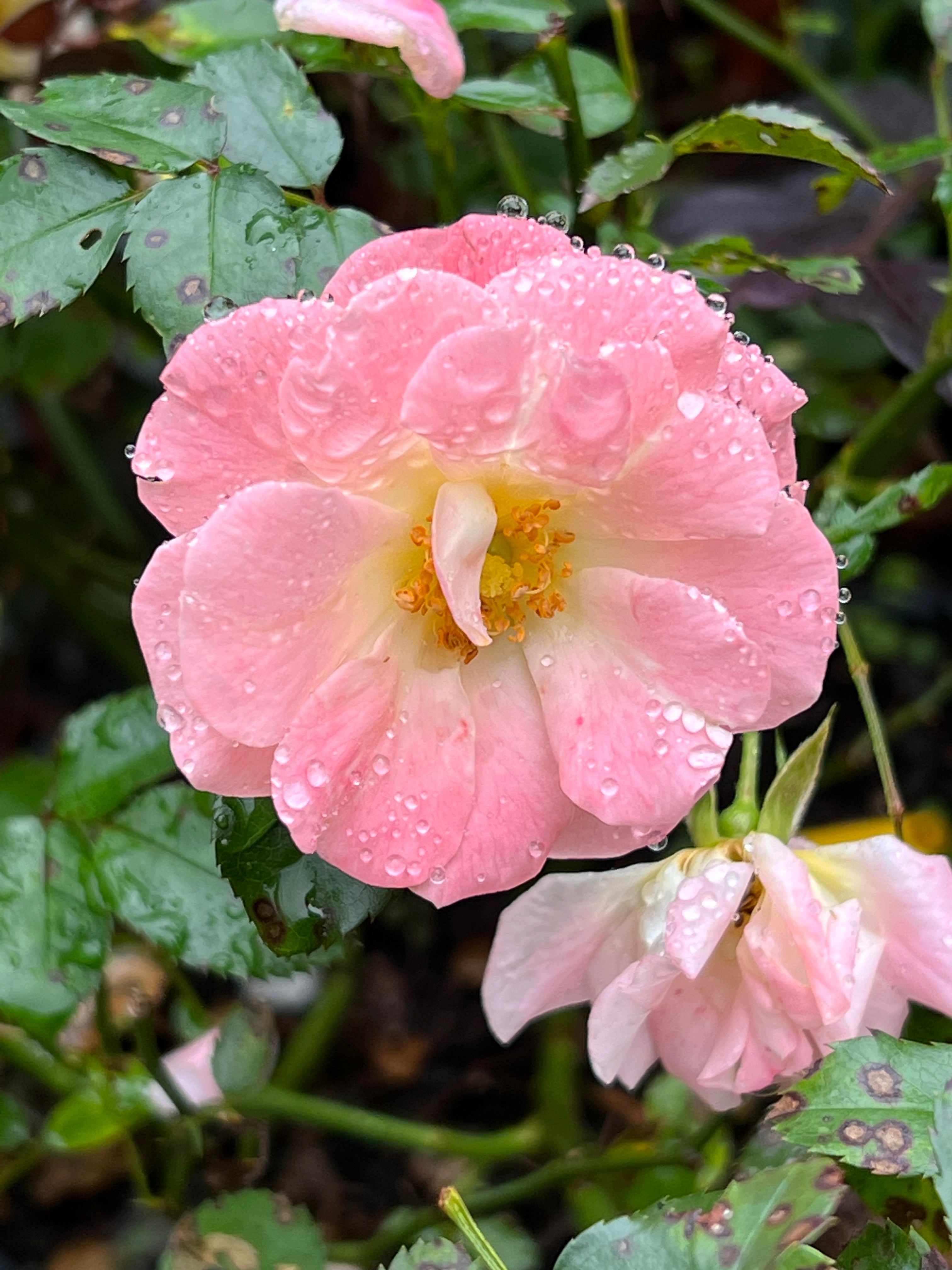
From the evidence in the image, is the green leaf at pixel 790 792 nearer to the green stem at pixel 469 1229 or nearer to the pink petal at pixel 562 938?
the pink petal at pixel 562 938

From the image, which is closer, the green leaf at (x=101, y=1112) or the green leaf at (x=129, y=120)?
the green leaf at (x=129, y=120)

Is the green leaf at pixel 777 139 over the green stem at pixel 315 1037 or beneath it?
over

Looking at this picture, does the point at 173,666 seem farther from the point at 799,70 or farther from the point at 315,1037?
the point at 799,70

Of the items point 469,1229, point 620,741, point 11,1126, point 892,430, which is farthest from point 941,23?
point 11,1126

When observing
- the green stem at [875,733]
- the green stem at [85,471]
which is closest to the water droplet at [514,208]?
the green stem at [875,733]

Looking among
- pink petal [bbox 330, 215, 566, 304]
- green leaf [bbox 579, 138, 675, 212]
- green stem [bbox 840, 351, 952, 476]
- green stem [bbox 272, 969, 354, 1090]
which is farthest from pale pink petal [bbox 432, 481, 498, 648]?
green stem [bbox 272, 969, 354, 1090]

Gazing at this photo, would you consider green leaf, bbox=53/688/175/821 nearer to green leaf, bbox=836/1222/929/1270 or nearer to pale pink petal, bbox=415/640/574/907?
pale pink petal, bbox=415/640/574/907
